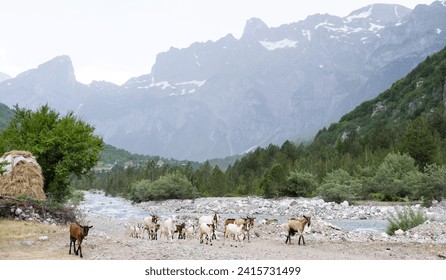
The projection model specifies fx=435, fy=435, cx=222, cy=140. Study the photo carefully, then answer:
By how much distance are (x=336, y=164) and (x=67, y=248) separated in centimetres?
8016

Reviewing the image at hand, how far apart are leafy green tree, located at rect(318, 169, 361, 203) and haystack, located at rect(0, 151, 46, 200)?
46.2 m

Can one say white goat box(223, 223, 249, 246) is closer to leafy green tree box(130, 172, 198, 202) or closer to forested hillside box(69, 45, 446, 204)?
forested hillside box(69, 45, 446, 204)

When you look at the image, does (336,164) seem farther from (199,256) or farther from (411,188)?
(199,256)

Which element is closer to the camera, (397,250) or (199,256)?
(199,256)

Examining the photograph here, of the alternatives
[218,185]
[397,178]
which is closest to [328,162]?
[218,185]

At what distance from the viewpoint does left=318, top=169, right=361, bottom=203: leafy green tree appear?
214 feet

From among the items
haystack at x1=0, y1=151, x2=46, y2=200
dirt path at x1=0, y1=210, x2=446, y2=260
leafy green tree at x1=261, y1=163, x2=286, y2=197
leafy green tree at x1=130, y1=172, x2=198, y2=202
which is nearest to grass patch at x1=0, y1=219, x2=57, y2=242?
dirt path at x1=0, y1=210, x2=446, y2=260

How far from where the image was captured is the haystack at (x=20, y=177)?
28891 millimetres

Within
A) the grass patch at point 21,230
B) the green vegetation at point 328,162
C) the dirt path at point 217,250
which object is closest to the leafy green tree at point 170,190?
the green vegetation at point 328,162

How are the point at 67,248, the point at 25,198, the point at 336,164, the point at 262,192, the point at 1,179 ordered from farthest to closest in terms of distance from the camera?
1. the point at 336,164
2. the point at 262,192
3. the point at 1,179
4. the point at 25,198
5. the point at 67,248

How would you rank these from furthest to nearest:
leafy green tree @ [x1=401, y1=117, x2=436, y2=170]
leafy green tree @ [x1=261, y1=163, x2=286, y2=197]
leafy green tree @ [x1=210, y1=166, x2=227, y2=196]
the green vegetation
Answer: leafy green tree @ [x1=210, y1=166, x2=227, y2=196] < leafy green tree @ [x1=261, y1=163, x2=286, y2=197] < leafy green tree @ [x1=401, y1=117, x2=436, y2=170] < the green vegetation

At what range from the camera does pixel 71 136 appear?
112ft

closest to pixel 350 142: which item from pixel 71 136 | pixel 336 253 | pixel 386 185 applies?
pixel 386 185

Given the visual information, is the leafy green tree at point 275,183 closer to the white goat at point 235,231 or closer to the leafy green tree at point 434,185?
the leafy green tree at point 434,185
